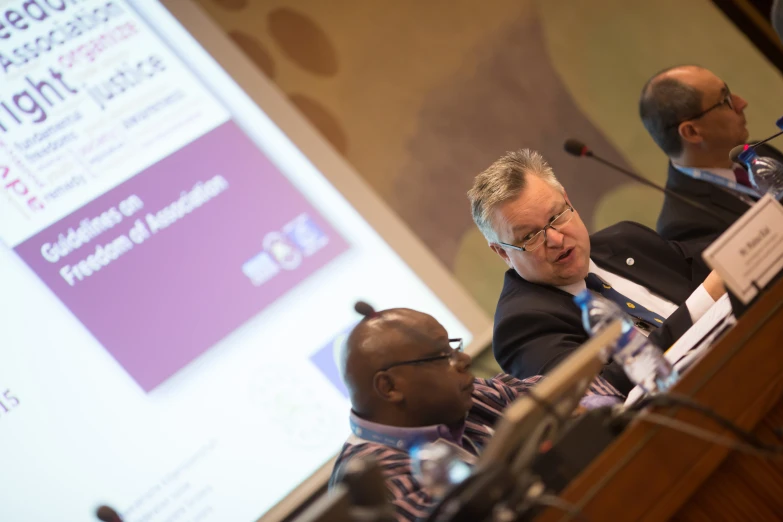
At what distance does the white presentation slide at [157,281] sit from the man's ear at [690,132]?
1.09m

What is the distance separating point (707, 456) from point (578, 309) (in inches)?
37.1

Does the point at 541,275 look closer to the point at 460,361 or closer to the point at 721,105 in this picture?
the point at 460,361

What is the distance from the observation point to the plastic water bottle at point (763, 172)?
1.99 meters

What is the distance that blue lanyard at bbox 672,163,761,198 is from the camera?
8.68 ft

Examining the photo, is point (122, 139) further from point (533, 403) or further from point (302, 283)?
point (533, 403)

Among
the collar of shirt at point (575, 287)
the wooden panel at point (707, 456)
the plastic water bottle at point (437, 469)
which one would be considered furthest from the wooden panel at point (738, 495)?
the collar of shirt at point (575, 287)

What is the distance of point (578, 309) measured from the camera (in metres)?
2.11

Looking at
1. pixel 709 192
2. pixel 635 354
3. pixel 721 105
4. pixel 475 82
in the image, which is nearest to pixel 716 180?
pixel 709 192

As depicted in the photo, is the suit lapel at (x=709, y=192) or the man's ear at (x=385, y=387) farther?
the suit lapel at (x=709, y=192)

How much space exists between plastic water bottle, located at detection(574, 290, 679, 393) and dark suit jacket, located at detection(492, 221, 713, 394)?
43 centimetres

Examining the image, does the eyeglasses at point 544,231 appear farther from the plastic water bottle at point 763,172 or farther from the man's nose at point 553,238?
the plastic water bottle at point 763,172

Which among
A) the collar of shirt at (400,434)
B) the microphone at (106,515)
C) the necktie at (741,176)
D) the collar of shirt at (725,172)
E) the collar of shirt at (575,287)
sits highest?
the microphone at (106,515)

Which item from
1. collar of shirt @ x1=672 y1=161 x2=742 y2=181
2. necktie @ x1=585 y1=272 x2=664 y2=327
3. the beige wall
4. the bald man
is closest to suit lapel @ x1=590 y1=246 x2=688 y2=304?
necktie @ x1=585 y1=272 x2=664 y2=327

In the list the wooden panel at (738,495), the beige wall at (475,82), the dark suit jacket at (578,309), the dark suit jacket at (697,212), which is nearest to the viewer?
the wooden panel at (738,495)
